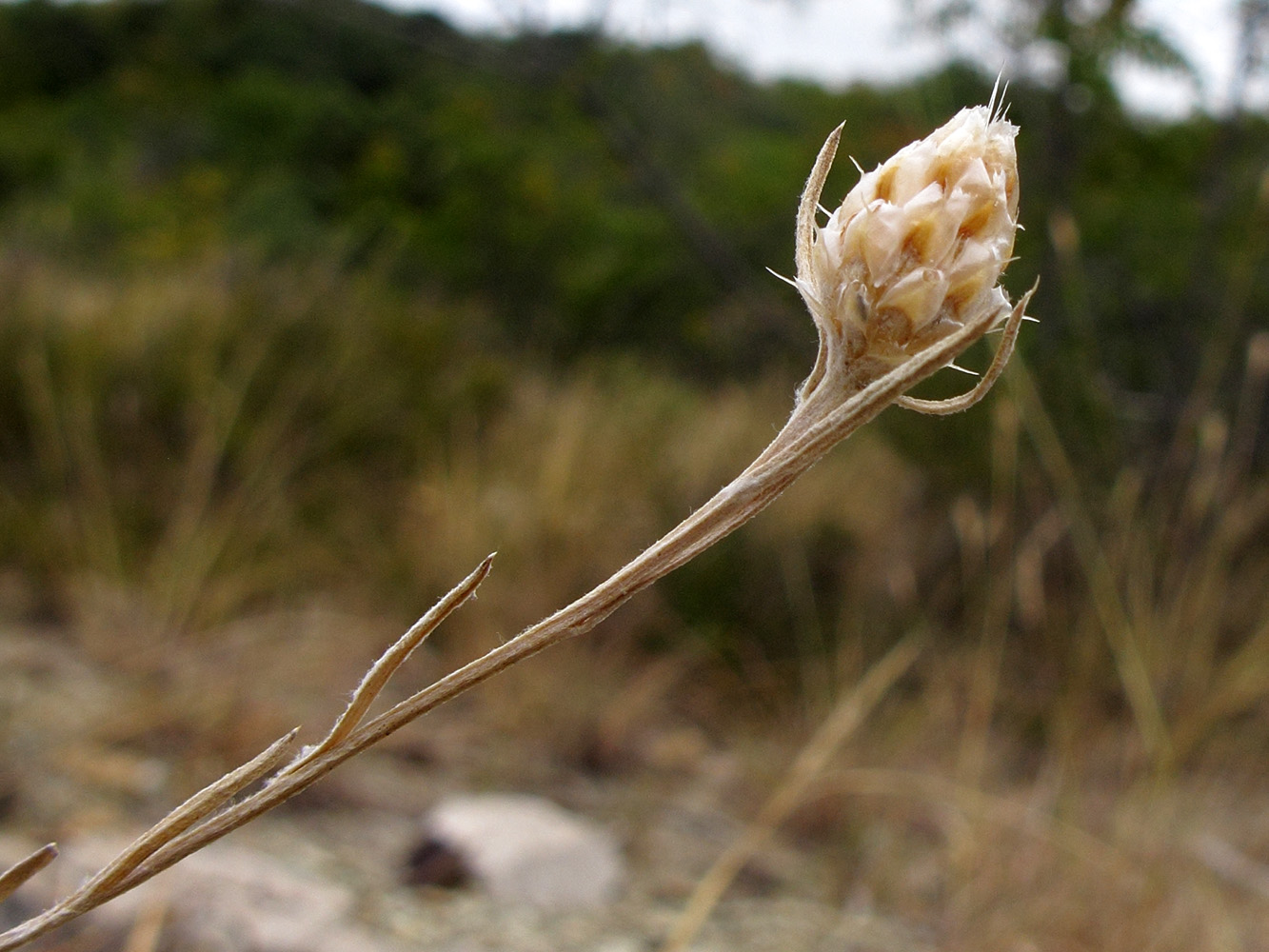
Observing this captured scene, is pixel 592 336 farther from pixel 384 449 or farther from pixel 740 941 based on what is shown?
pixel 740 941

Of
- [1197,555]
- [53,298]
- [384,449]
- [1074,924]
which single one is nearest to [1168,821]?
[1074,924]

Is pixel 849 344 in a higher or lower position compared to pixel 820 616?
higher

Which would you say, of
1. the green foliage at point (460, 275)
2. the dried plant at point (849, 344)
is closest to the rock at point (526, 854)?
the green foliage at point (460, 275)

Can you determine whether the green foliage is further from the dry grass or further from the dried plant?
the dried plant

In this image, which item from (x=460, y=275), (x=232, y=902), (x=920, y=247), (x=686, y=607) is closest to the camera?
(x=920, y=247)

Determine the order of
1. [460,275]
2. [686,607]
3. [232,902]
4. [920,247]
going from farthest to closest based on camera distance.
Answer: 1. [460,275]
2. [686,607]
3. [232,902]
4. [920,247]

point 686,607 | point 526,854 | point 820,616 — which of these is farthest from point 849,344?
point 820,616

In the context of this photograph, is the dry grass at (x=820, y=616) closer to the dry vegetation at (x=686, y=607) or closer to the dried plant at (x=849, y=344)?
the dry vegetation at (x=686, y=607)

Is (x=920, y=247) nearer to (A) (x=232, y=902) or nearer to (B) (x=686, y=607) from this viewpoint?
(A) (x=232, y=902)

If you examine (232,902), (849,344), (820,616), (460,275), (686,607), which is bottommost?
(820,616)
